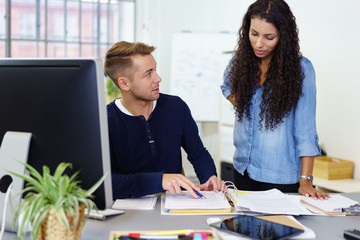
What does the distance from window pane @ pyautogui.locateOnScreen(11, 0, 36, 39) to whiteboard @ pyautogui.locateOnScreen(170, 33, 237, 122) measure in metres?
1.78

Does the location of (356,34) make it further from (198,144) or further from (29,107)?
(29,107)

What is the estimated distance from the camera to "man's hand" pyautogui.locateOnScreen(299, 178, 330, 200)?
1.54 metres

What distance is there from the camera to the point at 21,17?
515 cm

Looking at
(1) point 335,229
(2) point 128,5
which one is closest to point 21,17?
(2) point 128,5

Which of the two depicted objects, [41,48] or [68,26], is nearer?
[41,48]

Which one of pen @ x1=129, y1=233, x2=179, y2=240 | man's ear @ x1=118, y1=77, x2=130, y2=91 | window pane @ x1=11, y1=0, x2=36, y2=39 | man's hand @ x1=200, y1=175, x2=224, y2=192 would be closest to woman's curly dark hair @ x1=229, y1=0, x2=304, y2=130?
man's hand @ x1=200, y1=175, x2=224, y2=192

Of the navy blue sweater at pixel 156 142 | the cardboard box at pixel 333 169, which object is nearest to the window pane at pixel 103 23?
the cardboard box at pixel 333 169

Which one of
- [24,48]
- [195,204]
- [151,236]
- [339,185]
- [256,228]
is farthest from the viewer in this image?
[24,48]

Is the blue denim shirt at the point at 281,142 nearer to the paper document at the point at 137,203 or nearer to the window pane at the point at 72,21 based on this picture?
the paper document at the point at 137,203

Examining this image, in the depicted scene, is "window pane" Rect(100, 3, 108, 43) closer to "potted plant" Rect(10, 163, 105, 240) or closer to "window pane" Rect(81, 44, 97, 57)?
"window pane" Rect(81, 44, 97, 57)

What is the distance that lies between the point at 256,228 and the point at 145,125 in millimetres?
747

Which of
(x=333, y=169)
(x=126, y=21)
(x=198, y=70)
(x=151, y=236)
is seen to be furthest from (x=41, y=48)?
(x=151, y=236)

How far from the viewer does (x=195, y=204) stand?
1393 mm

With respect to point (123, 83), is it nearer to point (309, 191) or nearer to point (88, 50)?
point (309, 191)
